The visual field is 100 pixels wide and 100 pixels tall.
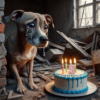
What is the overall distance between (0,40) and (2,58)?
0.32 metres

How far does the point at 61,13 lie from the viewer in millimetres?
8297

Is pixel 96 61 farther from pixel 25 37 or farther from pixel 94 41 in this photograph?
pixel 94 41

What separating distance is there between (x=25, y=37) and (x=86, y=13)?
16.9ft

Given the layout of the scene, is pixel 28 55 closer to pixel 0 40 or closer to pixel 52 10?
pixel 0 40

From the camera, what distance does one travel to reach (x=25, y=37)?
2.72 metres

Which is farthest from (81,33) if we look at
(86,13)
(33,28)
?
(33,28)

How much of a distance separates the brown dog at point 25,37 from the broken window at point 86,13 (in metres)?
4.12

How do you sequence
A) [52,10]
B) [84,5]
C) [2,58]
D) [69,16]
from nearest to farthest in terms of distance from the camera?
[2,58] → [84,5] → [69,16] → [52,10]

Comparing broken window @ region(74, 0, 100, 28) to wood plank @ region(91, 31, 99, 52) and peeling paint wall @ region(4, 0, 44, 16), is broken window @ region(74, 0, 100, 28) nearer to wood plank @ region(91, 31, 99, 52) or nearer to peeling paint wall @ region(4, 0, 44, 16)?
wood plank @ region(91, 31, 99, 52)

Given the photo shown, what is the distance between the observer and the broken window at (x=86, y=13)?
256 inches

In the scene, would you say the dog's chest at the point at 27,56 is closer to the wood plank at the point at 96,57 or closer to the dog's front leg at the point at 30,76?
the dog's front leg at the point at 30,76

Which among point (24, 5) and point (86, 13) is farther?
point (24, 5)

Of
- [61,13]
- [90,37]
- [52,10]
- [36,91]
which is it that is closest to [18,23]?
[36,91]

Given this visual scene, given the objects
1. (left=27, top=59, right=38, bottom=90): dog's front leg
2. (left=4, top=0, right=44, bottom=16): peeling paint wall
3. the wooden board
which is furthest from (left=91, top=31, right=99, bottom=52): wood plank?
(left=4, top=0, right=44, bottom=16): peeling paint wall
